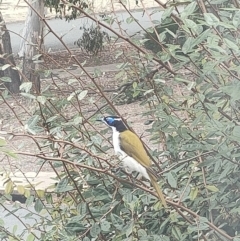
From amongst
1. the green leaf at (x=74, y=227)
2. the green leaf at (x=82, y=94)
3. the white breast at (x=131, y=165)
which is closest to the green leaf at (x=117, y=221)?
the green leaf at (x=74, y=227)

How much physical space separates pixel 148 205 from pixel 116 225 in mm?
246

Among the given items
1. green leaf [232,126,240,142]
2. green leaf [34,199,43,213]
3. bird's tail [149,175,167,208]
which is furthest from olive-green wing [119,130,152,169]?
green leaf [232,126,240,142]

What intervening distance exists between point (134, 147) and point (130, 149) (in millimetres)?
27

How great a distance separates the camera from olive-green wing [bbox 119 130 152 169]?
2807 mm

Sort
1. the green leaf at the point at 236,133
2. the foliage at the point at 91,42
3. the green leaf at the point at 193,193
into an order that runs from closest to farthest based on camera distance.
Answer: the green leaf at the point at 236,133
the green leaf at the point at 193,193
the foliage at the point at 91,42

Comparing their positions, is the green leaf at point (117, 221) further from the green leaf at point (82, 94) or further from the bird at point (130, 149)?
the green leaf at point (82, 94)

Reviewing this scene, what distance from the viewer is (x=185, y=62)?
2.45 metres

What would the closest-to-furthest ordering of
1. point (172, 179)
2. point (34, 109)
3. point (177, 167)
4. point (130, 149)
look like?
1. point (172, 179)
2. point (177, 167)
3. point (130, 149)
4. point (34, 109)

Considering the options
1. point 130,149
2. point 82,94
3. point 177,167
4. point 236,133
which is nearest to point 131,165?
point 130,149

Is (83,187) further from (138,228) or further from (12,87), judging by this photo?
(12,87)

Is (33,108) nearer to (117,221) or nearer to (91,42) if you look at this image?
(117,221)

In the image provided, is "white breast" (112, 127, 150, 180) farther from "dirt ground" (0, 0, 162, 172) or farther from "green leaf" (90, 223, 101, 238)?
"green leaf" (90, 223, 101, 238)

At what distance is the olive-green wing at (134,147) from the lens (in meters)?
2.81

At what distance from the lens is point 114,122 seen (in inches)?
117
